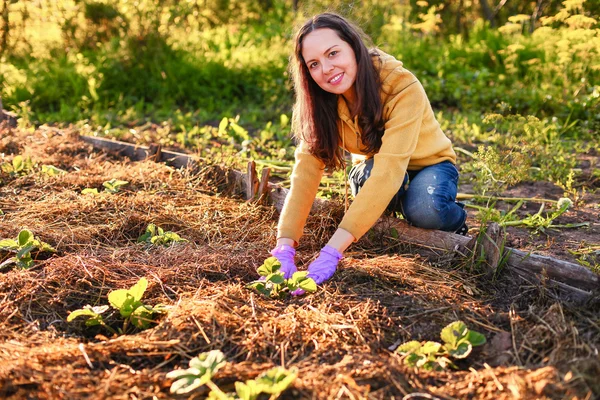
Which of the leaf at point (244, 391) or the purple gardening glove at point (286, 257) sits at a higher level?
the leaf at point (244, 391)

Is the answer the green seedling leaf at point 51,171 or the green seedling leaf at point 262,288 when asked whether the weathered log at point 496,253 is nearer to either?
the green seedling leaf at point 262,288

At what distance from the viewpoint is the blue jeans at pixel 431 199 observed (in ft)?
8.60

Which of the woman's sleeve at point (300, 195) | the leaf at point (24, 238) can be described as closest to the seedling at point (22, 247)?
the leaf at point (24, 238)

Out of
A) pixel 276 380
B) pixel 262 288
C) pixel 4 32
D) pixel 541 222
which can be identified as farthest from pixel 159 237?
pixel 4 32

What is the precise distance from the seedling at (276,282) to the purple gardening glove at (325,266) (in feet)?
0.28

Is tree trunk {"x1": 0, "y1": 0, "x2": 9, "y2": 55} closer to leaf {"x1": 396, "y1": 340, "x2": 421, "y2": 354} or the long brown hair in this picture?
the long brown hair

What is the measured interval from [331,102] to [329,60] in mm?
245

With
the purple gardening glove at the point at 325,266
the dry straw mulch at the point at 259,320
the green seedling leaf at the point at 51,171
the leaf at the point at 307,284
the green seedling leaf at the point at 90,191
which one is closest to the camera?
the dry straw mulch at the point at 259,320

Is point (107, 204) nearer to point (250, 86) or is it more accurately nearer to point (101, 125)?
point (101, 125)

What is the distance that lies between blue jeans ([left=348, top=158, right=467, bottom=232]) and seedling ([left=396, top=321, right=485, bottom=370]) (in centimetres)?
98

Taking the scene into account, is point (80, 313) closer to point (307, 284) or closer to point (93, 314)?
point (93, 314)

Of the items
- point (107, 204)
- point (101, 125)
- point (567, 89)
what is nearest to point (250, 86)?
point (101, 125)

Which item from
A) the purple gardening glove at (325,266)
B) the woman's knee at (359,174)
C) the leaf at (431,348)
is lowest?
the purple gardening glove at (325,266)

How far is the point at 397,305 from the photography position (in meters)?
2.01
